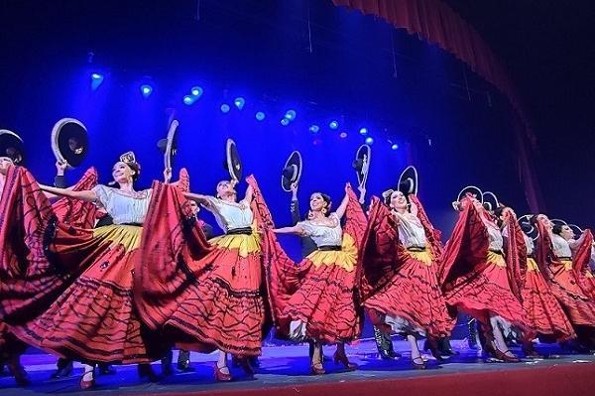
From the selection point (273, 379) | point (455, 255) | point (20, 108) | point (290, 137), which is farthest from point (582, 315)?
point (20, 108)

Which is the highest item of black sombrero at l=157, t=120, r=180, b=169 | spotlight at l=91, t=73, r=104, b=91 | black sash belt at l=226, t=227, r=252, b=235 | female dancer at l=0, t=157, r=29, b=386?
spotlight at l=91, t=73, r=104, b=91

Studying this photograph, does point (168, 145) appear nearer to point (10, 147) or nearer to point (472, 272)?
point (10, 147)

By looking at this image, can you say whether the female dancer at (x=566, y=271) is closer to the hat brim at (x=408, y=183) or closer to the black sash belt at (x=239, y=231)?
the hat brim at (x=408, y=183)

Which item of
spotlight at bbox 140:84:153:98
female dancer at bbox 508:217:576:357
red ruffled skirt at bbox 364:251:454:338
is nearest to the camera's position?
red ruffled skirt at bbox 364:251:454:338

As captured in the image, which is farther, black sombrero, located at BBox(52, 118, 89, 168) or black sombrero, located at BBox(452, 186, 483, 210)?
black sombrero, located at BBox(452, 186, 483, 210)

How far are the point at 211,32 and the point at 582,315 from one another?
520cm

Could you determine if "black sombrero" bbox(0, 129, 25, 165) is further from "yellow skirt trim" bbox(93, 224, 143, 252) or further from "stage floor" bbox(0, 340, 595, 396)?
"stage floor" bbox(0, 340, 595, 396)

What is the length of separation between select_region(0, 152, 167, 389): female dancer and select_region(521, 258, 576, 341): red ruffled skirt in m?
3.05

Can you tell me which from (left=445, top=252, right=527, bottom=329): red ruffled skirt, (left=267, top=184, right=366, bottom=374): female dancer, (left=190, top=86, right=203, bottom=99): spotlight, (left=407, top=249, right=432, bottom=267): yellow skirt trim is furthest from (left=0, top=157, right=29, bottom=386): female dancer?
(left=190, top=86, right=203, bottom=99): spotlight

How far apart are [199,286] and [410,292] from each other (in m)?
1.49

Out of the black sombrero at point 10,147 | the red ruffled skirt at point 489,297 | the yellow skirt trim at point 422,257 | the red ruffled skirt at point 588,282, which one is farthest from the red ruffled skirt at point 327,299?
the red ruffled skirt at point 588,282

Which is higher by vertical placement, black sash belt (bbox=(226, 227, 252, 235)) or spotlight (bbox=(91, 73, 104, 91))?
spotlight (bbox=(91, 73, 104, 91))

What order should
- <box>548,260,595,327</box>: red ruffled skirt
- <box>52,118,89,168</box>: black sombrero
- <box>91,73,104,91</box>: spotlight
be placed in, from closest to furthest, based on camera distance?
1. <box>52,118,89,168</box>: black sombrero
2. <box>548,260,595,327</box>: red ruffled skirt
3. <box>91,73,104,91</box>: spotlight

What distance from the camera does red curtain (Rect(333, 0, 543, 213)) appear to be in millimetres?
5996
